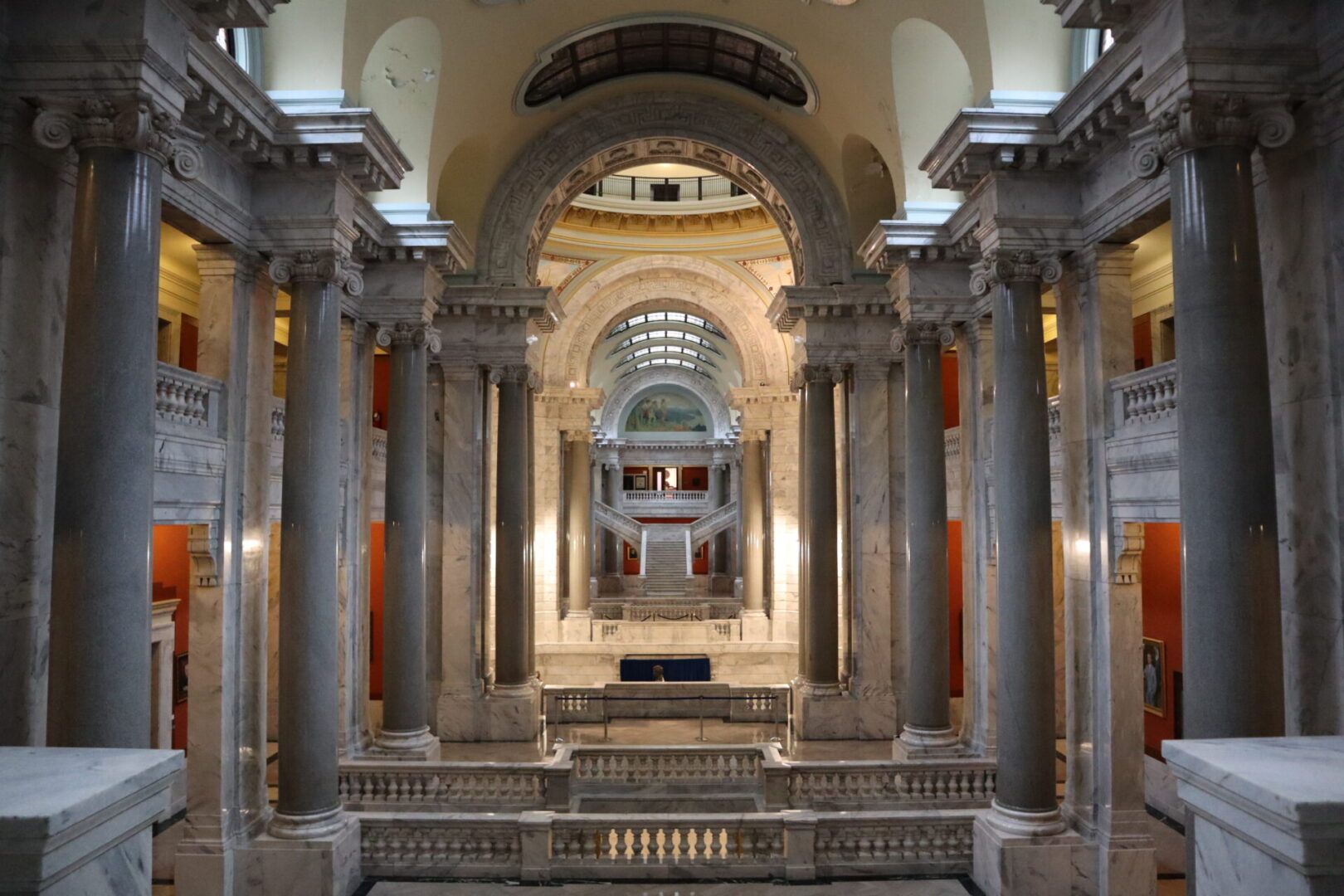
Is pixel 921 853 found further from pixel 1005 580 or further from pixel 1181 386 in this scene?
pixel 1181 386

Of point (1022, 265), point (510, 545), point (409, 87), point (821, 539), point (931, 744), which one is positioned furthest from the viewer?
point (510, 545)

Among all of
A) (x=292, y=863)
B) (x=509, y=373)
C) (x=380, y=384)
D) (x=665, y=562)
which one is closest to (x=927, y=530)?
(x=509, y=373)

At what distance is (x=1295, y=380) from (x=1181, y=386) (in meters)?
0.78

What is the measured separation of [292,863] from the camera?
27.7 feet

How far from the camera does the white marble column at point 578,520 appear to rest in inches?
1022

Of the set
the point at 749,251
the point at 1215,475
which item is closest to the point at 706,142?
the point at 749,251

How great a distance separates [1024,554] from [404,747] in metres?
7.93

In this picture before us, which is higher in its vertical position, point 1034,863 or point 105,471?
point 105,471

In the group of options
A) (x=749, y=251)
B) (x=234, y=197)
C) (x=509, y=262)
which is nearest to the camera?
(x=234, y=197)

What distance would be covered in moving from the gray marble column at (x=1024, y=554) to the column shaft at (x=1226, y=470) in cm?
293

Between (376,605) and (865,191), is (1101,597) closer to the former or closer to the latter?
(865,191)

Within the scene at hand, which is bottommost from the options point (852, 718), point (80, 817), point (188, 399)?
point (852, 718)

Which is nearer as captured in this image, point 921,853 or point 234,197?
point 234,197

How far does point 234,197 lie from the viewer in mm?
8516
